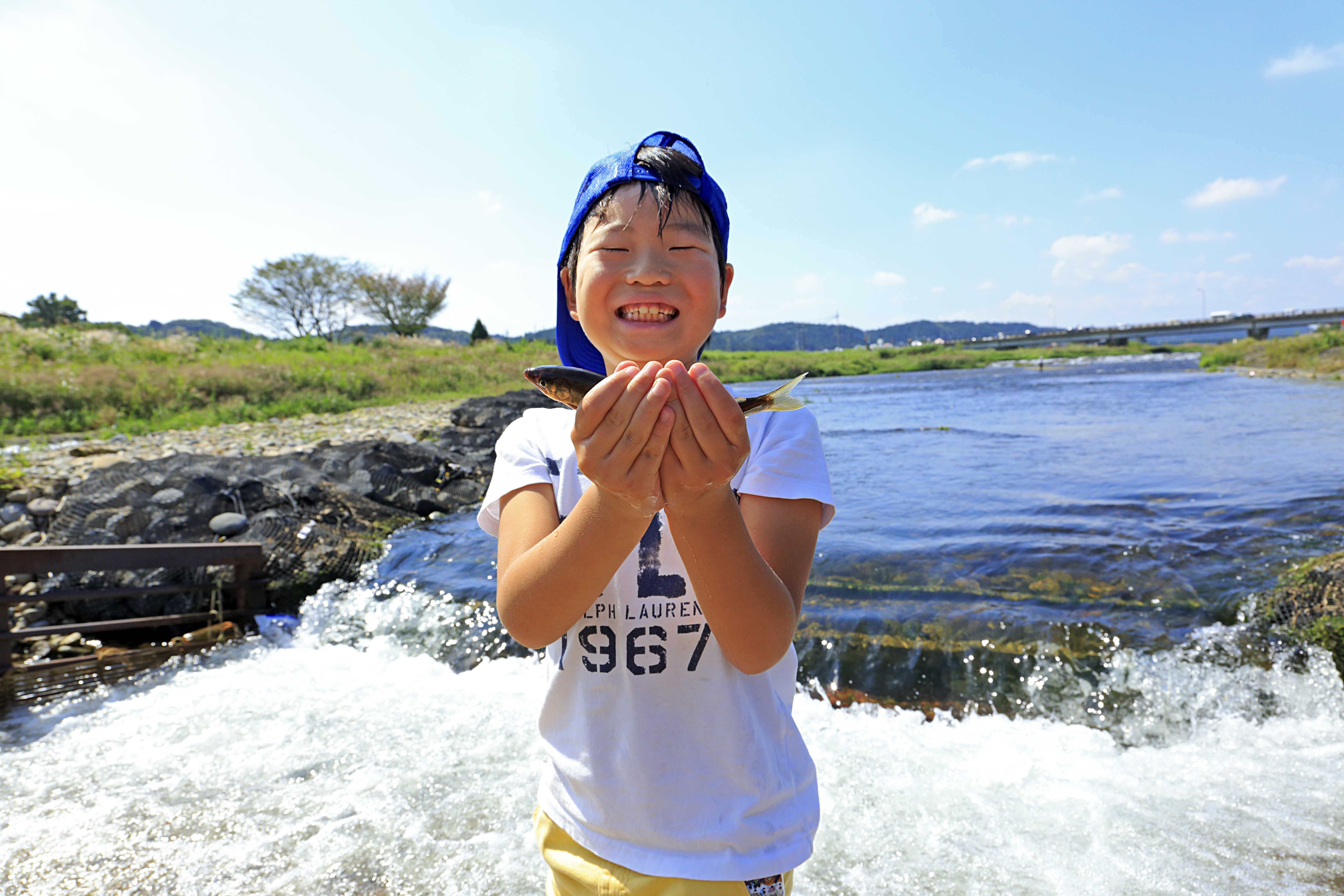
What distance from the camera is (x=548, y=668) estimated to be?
1.76 meters

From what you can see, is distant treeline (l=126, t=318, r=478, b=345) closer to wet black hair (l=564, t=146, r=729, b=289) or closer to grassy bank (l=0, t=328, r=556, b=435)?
grassy bank (l=0, t=328, r=556, b=435)

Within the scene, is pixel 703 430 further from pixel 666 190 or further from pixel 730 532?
pixel 666 190

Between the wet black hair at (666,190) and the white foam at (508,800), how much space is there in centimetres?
353

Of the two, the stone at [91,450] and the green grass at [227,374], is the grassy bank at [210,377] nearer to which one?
the green grass at [227,374]

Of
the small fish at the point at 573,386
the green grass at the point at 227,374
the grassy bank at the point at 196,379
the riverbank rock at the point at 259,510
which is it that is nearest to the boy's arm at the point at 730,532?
the small fish at the point at 573,386

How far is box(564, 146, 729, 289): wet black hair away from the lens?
1632 mm

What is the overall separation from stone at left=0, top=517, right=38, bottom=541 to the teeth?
11274 millimetres

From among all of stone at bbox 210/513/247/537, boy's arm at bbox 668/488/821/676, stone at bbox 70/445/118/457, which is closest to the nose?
boy's arm at bbox 668/488/821/676

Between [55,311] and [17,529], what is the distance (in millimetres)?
52327

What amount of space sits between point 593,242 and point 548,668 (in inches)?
42.9

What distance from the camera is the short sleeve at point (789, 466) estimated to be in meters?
1.55

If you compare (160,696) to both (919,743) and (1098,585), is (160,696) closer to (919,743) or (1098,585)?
(919,743)

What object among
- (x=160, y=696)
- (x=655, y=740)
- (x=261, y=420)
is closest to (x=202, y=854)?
(x=160, y=696)

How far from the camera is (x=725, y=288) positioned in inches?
75.3
